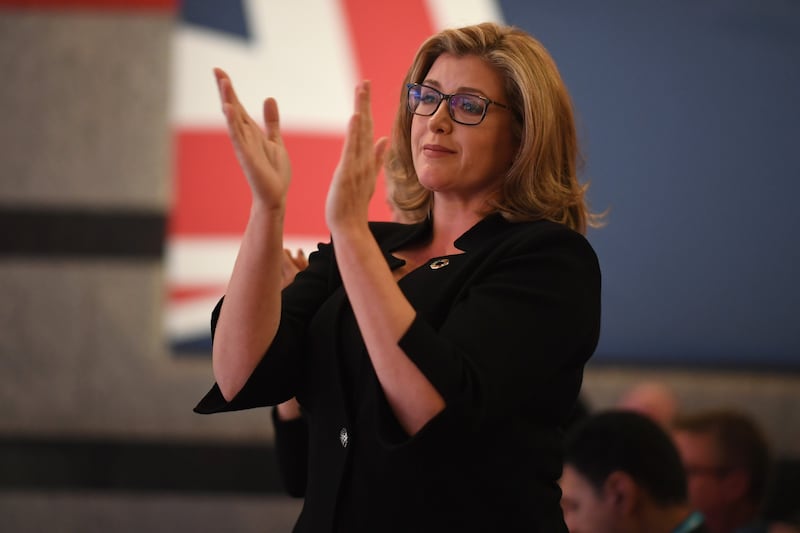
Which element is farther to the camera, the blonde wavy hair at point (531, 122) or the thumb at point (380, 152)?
the blonde wavy hair at point (531, 122)

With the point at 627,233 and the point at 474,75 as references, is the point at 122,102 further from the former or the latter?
the point at 474,75

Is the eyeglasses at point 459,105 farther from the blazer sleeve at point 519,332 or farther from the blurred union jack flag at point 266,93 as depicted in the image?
the blurred union jack flag at point 266,93

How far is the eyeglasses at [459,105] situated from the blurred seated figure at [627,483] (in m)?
0.92

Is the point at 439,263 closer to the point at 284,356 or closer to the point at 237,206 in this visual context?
the point at 284,356

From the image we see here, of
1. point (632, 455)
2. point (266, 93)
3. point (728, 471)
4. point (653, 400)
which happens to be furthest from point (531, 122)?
point (266, 93)

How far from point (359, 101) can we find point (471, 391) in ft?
1.26

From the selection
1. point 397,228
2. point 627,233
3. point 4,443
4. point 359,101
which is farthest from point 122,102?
point 359,101

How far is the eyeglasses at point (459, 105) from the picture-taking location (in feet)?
4.85

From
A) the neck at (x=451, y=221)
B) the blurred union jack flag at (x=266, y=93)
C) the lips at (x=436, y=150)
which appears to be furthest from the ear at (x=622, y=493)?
the blurred union jack flag at (x=266, y=93)

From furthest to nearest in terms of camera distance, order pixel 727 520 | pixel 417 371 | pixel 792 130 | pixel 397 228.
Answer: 1. pixel 792 130
2. pixel 727 520
3. pixel 397 228
4. pixel 417 371

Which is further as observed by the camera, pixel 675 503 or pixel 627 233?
pixel 627 233

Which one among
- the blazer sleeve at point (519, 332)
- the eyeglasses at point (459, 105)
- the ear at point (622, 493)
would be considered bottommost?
the ear at point (622, 493)

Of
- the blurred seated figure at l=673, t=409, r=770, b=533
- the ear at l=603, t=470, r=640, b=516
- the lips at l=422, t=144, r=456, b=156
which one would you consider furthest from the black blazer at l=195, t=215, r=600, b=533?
the blurred seated figure at l=673, t=409, r=770, b=533

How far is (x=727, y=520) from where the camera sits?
270 centimetres
